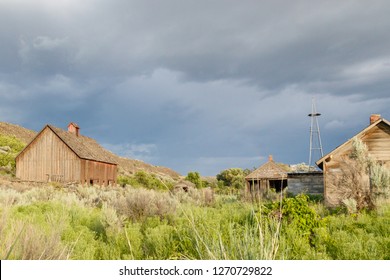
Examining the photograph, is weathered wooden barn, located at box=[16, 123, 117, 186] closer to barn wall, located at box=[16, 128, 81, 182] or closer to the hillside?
barn wall, located at box=[16, 128, 81, 182]

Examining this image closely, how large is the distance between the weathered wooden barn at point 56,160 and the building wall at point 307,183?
71.6 feet

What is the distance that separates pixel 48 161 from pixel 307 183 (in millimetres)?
27317

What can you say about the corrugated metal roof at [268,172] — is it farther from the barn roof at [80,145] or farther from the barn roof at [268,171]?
the barn roof at [80,145]

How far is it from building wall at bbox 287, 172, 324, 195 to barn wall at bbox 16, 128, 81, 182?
72.8 ft

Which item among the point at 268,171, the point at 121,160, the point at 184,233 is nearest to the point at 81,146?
the point at 268,171

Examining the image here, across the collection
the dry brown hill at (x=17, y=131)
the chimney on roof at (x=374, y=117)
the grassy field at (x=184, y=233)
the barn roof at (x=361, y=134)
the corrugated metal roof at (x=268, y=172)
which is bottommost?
the grassy field at (x=184, y=233)

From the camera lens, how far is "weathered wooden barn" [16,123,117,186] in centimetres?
4338

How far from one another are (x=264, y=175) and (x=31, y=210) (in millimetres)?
30716

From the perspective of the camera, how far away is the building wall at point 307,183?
34.9 m

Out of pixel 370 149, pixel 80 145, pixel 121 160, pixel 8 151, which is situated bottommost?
pixel 370 149

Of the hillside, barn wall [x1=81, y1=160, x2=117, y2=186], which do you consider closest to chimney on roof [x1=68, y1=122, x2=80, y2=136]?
barn wall [x1=81, y1=160, x2=117, y2=186]

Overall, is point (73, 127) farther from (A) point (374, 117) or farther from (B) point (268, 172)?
(A) point (374, 117)

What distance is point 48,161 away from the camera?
145 feet

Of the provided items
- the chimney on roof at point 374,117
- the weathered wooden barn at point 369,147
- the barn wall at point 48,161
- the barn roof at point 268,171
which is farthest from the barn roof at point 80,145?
the chimney on roof at point 374,117
